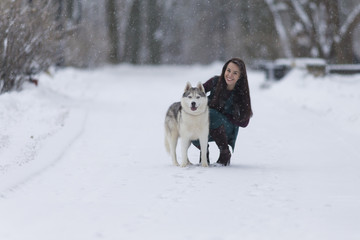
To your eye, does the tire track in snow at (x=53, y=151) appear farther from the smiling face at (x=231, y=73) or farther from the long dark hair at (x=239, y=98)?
the smiling face at (x=231, y=73)

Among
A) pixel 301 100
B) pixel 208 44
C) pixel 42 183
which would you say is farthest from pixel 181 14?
pixel 42 183

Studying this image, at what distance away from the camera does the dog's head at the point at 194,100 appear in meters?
7.19

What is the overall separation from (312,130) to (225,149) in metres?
4.46

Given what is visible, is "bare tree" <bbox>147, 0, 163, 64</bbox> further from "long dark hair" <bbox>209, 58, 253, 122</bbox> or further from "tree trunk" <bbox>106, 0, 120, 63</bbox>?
"long dark hair" <bbox>209, 58, 253, 122</bbox>

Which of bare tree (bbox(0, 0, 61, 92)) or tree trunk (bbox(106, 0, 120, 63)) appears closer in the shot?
bare tree (bbox(0, 0, 61, 92))

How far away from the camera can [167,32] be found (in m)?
66.1

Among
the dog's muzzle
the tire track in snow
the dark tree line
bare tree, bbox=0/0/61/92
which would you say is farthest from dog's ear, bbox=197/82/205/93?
the dark tree line

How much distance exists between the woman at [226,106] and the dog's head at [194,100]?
0.38m

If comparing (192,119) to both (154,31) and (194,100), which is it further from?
(154,31)

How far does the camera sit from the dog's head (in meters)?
7.19

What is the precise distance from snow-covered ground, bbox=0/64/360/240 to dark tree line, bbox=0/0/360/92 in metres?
2.66

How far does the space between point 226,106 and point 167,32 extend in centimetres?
5924

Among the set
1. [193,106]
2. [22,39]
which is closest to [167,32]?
[22,39]

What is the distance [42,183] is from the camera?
657cm
